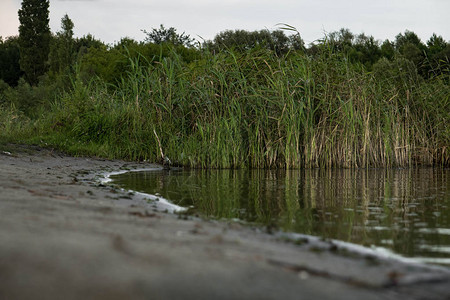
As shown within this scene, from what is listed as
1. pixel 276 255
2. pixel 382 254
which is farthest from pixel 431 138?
pixel 276 255

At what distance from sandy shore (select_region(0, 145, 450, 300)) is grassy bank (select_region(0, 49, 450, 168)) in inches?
234

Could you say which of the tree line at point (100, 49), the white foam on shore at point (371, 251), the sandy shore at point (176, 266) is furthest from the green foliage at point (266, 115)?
the tree line at point (100, 49)

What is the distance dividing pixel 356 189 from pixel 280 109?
3.43 metres

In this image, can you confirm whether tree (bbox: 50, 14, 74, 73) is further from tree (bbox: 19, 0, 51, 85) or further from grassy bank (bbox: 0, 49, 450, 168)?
grassy bank (bbox: 0, 49, 450, 168)

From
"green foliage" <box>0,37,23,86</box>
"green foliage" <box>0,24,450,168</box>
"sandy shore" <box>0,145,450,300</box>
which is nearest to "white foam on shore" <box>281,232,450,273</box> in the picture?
"sandy shore" <box>0,145,450,300</box>

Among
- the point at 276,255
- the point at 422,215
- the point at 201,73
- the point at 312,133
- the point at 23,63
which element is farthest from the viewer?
the point at 23,63

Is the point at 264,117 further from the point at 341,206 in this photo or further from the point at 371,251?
the point at 371,251

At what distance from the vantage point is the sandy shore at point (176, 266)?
1160 mm

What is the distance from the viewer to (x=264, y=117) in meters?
8.26

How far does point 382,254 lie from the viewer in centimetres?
→ 203

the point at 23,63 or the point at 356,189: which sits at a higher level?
the point at 23,63

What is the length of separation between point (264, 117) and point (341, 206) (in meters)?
4.72

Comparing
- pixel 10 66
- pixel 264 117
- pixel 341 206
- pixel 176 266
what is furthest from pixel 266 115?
pixel 10 66

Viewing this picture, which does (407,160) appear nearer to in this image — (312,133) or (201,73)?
(312,133)
